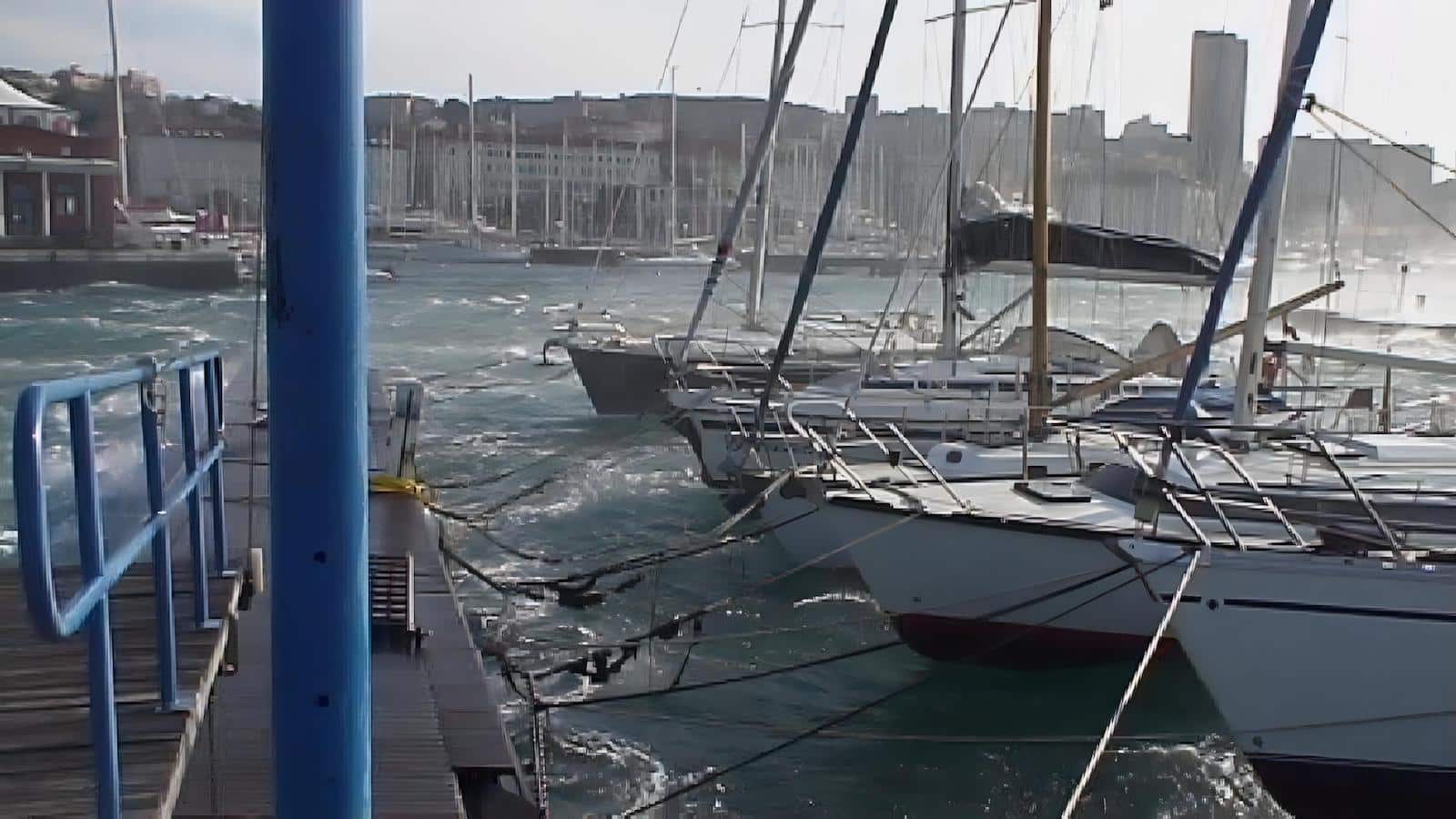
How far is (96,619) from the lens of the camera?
319cm

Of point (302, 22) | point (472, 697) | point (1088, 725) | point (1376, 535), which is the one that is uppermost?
point (302, 22)

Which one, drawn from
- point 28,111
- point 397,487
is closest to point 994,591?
point 397,487

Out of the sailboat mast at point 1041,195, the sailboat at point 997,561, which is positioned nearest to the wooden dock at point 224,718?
the sailboat at point 997,561

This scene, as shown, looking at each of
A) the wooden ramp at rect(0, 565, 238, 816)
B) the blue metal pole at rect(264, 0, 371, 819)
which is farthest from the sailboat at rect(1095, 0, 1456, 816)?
the blue metal pole at rect(264, 0, 371, 819)

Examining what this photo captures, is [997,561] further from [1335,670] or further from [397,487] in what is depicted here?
[397,487]

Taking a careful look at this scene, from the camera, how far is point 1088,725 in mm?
11258

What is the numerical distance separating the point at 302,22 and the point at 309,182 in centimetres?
33

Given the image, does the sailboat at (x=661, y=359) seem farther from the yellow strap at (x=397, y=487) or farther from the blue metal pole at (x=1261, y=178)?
the blue metal pole at (x=1261, y=178)

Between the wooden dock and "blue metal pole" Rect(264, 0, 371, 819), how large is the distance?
1.46 ft

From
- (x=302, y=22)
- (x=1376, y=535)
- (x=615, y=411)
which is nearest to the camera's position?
(x=302, y=22)

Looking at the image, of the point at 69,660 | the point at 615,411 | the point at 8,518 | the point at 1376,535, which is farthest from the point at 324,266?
the point at 615,411

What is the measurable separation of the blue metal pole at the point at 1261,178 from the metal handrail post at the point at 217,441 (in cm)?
748

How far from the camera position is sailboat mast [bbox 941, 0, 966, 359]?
67.1ft

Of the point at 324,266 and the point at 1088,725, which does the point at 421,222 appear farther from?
the point at 324,266
